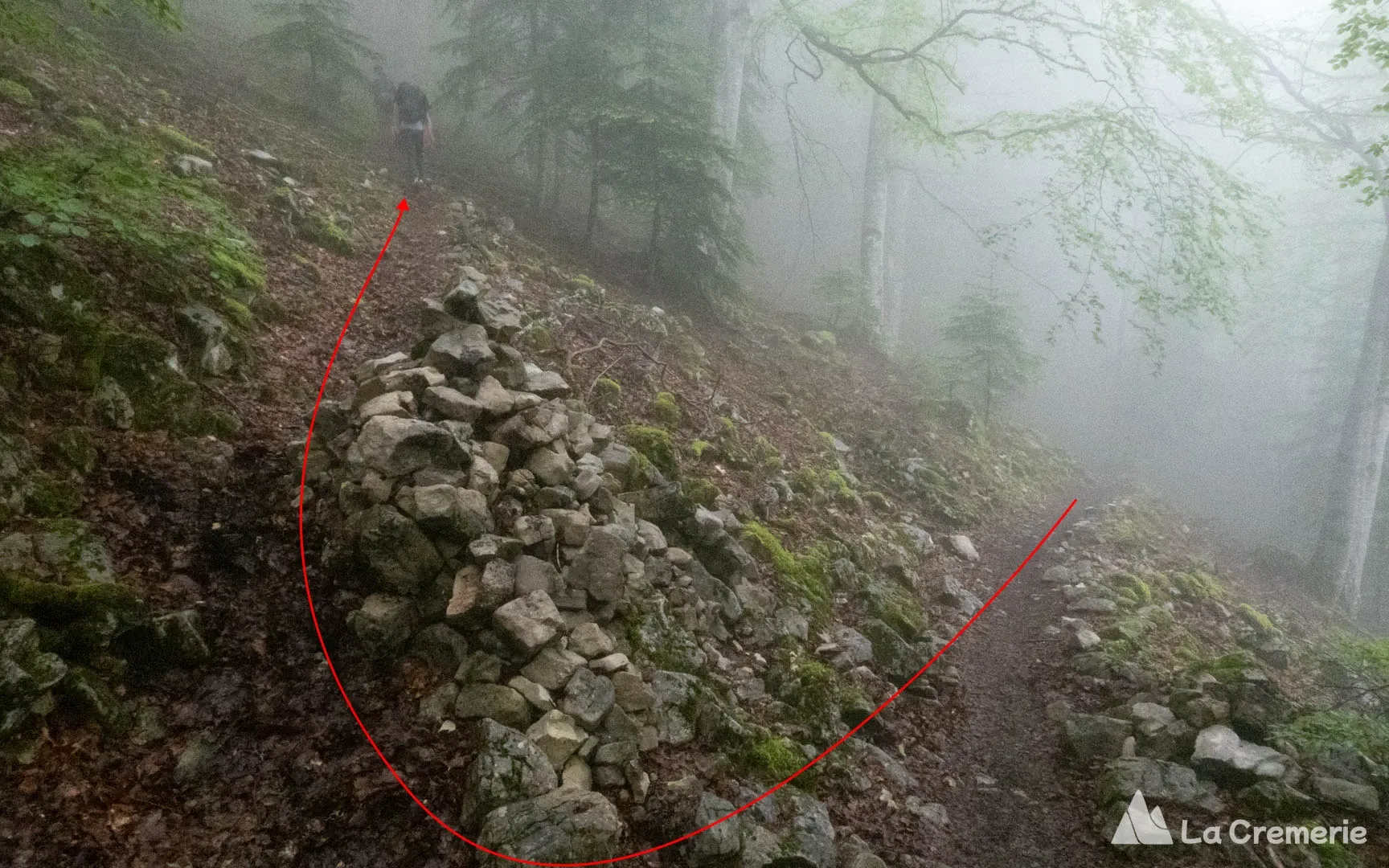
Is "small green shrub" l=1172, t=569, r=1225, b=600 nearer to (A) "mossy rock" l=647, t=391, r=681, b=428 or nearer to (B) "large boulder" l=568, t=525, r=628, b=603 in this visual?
(A) "mossy rock" l=647, t=391, r=681, b=428

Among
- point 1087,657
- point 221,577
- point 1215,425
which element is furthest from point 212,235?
point 1215,425

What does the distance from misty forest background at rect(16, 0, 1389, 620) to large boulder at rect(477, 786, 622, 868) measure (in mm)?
5718

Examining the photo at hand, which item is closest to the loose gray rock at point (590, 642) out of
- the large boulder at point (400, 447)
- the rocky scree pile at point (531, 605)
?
the rocky scree pile at point (531, 605)

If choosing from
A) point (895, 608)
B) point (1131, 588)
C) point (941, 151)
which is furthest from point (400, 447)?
point (941, 151)

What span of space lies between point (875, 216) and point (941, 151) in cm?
1287

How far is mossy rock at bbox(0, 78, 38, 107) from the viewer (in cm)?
628

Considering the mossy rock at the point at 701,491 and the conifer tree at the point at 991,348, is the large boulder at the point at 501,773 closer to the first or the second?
the mossy rock at the point at 701,491

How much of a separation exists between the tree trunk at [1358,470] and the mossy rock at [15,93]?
21.9 m

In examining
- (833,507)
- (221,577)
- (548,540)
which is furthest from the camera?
(833,507)

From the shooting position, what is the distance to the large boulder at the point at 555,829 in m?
2.95

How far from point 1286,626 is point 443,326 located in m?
12.6

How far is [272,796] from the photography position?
9.51 feet

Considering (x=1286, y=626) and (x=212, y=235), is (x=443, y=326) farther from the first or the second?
(x=1286, y=626)

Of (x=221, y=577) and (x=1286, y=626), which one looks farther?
(x=1286, y=626)
